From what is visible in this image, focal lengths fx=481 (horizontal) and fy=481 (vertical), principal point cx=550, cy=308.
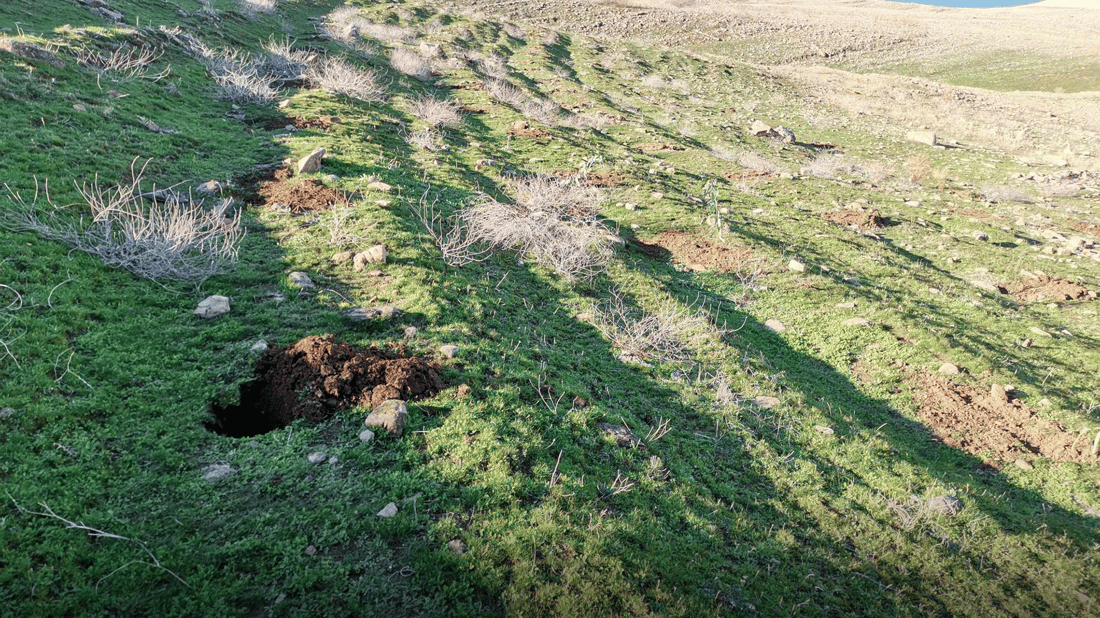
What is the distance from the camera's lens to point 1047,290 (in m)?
11.0

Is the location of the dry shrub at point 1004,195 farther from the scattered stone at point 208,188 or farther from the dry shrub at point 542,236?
the scattered stone at point 208,188

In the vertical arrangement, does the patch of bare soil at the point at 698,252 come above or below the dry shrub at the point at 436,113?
below

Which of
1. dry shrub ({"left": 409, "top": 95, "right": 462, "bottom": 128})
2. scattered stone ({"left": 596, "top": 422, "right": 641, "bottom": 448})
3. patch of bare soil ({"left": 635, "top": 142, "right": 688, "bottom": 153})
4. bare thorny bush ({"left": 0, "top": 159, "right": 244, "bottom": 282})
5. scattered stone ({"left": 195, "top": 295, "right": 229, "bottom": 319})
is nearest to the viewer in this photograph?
scattered stone ({"left": 596, "top": 422, "right": 641, "bottom": 448})

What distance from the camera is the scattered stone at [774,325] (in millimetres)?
9322

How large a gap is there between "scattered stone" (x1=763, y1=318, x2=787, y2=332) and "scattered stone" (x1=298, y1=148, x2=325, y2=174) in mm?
10410

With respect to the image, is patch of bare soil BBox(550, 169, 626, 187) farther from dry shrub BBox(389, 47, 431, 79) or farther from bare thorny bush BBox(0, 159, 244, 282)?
dry shrub BBox(389, 47, 431, 79)

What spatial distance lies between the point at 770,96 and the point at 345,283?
3366cm

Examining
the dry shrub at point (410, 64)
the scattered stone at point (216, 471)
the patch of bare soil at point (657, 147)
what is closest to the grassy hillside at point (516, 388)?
the scattered stone at point (216, 471)

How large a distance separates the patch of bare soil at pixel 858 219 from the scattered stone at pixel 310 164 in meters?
14.0

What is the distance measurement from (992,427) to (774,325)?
3462 millimetres

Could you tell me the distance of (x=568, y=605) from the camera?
372 centimetres

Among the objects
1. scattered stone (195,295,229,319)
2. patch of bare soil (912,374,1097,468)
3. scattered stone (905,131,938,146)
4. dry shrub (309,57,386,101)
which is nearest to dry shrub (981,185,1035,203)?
scattered stone (905,131,938,146)

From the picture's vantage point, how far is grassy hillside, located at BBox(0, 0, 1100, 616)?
12.7ft

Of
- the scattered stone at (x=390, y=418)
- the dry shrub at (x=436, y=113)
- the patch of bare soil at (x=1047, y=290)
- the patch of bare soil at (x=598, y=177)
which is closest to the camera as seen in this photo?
the scattered stone at (x=390, y=418)
